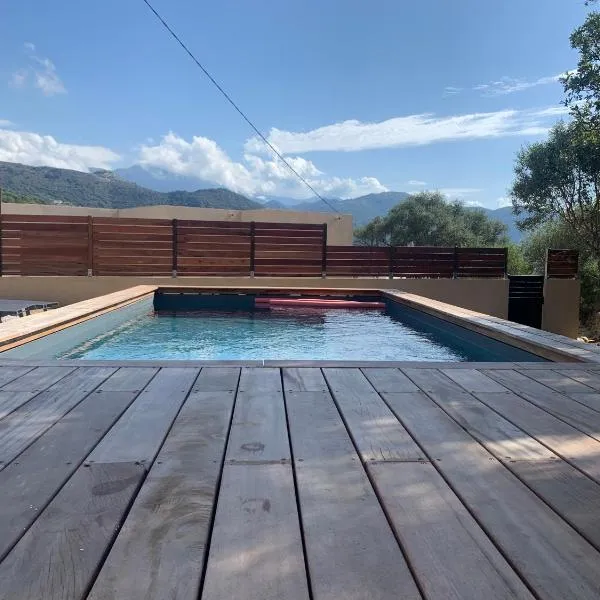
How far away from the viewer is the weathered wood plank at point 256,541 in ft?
3.46

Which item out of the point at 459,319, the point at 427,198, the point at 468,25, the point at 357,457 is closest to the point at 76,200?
the point at 427,198

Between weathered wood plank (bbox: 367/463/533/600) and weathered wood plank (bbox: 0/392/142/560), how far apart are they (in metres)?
0.92

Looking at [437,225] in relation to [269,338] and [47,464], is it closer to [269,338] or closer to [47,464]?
[269,338]

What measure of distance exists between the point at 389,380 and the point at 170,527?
174 cm

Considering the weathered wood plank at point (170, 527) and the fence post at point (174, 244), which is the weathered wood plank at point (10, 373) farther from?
the fence post at point (174, 244)

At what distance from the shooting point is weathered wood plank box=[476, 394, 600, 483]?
1750 millimetres

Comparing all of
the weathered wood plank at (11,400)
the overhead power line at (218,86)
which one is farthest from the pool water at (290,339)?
the overhead power line at (218,86)

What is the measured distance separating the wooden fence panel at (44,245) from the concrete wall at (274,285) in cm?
37

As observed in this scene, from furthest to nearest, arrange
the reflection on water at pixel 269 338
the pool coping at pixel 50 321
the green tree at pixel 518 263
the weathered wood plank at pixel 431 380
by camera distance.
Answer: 1. the green tree at pixel 518 263
2. the reflection on water at pixel 269 338
3. the pool coping at pixel 50 321
4. the weathered wood plank at pixel 431 380

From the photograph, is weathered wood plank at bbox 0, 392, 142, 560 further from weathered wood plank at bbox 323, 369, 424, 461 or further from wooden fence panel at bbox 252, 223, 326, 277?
wooden fence panel at bbox 252, 223, 326, 277

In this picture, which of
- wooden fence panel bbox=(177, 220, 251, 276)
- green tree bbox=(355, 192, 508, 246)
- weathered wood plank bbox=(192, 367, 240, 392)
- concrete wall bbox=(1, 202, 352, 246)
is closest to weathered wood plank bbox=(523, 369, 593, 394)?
weathered wood plank bbox=(192, 367, 240, 392)

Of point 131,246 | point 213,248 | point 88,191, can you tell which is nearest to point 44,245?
point 131,246

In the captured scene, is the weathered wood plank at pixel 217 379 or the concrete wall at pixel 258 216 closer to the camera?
the weathered wood plank at pixel 217 379

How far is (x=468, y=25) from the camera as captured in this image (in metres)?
13.0
